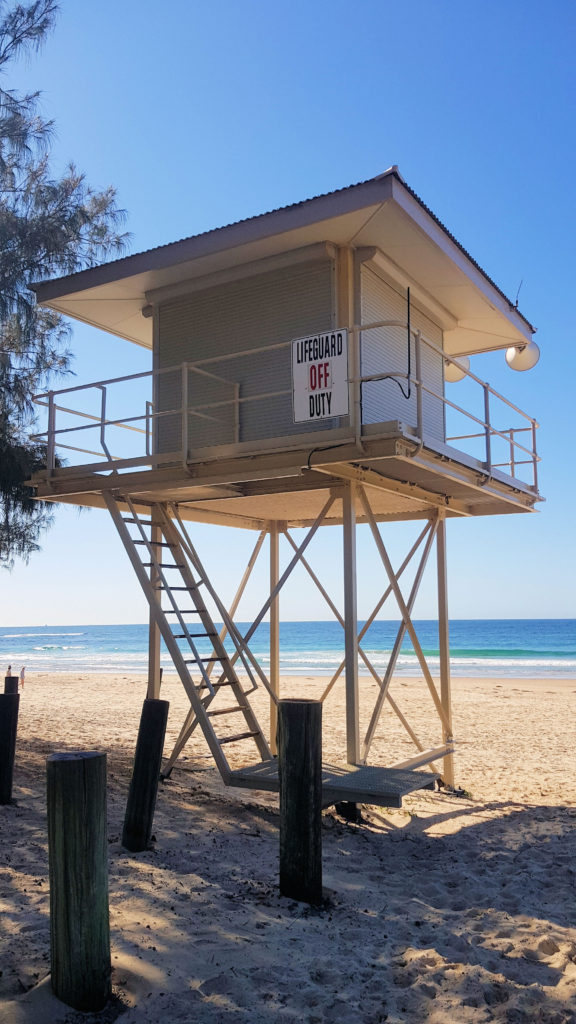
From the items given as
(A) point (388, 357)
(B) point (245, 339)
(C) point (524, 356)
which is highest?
(C) point (524, 356)

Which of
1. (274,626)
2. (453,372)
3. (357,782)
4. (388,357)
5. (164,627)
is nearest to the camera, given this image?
(357,782)

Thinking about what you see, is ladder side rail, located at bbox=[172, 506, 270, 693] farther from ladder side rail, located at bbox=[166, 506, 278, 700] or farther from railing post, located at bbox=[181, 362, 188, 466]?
railing post, located at bbox=[181, 362, 188, 466]

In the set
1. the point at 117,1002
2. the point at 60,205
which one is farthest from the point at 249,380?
the point at 117,1002

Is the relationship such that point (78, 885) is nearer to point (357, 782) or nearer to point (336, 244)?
point (357, 782)

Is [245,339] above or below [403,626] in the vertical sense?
above

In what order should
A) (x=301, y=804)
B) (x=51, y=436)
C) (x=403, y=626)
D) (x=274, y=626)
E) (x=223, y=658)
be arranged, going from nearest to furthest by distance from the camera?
1. (x=301, y=804)
2. (x=223, y=658)
3. (x=51, y=436)
4. (x=403, y=626)
5. (x=274, y=626)

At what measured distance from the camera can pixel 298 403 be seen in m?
8.67

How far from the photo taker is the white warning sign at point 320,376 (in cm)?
844

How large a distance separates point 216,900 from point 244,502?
599 cm

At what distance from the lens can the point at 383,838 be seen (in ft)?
28.3

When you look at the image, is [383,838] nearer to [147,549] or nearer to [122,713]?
[147,549]

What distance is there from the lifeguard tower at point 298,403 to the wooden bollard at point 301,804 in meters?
1.94

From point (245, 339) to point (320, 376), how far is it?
193cm

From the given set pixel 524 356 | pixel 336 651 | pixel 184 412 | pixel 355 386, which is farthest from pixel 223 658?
pixel 336 651
